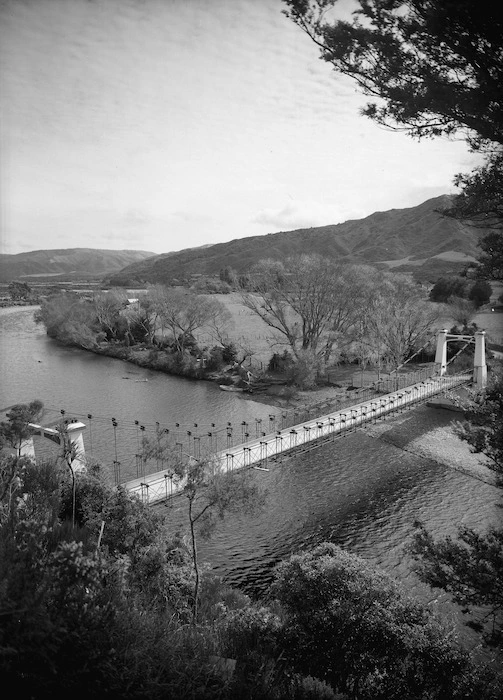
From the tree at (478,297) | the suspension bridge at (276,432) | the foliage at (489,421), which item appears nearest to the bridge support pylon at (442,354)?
the suspension bridge at (276,432)

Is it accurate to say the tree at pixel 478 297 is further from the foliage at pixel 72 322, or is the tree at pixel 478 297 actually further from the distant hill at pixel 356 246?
the foliage at pixel 72 322

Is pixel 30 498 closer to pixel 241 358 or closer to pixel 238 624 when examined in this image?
pixel 238 624

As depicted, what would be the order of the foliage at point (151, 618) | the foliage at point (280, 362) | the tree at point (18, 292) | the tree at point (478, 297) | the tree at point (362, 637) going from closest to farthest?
1. the foliage at point (151, 618)
2. the tree at point (362, 637)
3. the foliage at point (280, 362)
4. the tree at point (478, 297)
5. the tree at point (18, 292)

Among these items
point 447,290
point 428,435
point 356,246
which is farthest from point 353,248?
point 428,435

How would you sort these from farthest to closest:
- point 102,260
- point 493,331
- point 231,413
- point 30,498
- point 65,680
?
point 102,260
point 493,331
point 231,413
point 30,498
point 65,680

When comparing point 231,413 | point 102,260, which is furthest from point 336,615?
point 102,260

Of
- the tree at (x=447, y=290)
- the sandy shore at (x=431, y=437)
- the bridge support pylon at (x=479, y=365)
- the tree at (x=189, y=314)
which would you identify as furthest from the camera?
the tree at (x=447, y=290)

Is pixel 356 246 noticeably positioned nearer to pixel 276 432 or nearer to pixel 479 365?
pixel 479 365

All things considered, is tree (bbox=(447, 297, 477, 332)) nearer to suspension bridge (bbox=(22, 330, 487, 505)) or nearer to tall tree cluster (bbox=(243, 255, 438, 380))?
tall tree cluster (bbox=(243, 255, 438, 380))
